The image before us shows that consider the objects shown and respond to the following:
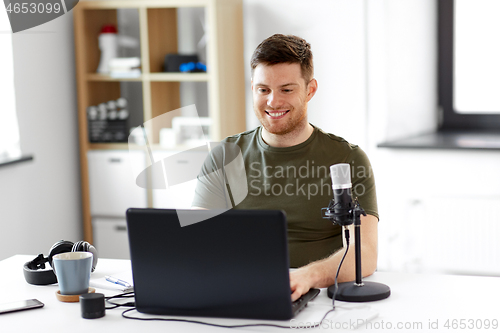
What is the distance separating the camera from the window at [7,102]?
3.10 m

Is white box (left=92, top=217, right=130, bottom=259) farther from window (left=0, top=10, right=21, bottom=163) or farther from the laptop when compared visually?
the laptop

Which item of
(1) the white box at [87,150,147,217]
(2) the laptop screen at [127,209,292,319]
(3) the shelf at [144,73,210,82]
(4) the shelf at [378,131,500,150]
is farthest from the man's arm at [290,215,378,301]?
(1) the white box at [87,150,147,217]

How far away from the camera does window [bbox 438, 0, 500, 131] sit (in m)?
3.52

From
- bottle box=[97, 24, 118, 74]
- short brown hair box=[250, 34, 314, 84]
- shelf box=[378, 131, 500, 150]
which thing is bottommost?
shelf box=[378, 131, 500, 150]

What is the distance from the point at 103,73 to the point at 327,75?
4.39 ft

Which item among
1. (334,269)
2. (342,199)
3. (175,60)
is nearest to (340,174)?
(342,199)

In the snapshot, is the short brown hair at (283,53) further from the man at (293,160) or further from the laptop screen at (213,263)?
the laptop screen at (213,263)

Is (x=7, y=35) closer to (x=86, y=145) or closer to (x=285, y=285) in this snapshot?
(x=86, y=145)

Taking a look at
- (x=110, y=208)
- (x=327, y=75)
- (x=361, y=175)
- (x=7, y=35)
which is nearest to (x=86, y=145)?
(x=110, y=208)

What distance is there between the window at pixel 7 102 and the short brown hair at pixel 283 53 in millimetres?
1765

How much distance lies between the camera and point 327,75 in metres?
3.33

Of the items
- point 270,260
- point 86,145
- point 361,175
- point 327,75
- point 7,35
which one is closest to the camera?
point 270,260

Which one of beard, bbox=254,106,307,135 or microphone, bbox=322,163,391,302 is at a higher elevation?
beard, bbox=254,106,307,135

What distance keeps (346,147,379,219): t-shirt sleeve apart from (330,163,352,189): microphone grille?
0.30 m
